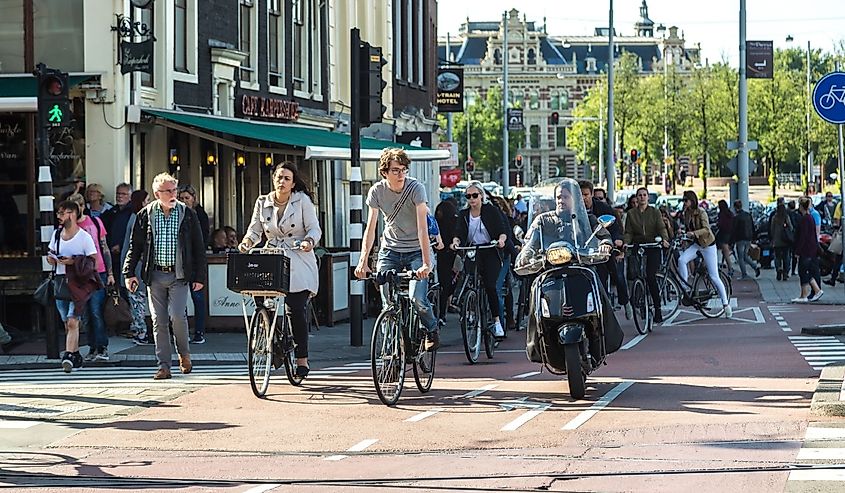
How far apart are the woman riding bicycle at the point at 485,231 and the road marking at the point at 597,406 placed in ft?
12.4

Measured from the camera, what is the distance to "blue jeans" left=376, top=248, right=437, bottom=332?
12117mm

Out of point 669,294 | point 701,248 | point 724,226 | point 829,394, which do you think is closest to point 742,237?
point 724,226

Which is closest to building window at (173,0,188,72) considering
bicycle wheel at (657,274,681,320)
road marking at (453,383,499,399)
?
bicycle wheel at (657,274,681,320)

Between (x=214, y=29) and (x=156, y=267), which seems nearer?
(x=156, y=267)

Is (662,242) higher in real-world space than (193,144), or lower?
lower

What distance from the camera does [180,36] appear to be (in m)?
22.8

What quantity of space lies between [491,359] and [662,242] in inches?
185

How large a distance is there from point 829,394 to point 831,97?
26.7 feet

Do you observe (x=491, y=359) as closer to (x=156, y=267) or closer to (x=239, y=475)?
(x=156, y=267)

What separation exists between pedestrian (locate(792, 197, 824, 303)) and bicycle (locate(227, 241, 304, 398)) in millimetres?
14338

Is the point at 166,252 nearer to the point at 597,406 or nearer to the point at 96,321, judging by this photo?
the point at 96,321

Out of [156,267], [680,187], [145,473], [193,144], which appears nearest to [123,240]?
[156,267]

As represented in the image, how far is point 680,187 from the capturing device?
122625 mm

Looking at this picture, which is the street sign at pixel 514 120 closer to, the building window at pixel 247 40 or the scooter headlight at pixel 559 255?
the building window at pixel 247 40
